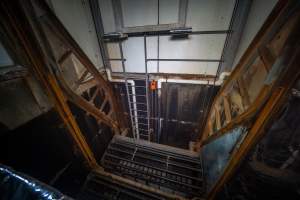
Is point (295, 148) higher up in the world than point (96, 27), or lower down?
lower down

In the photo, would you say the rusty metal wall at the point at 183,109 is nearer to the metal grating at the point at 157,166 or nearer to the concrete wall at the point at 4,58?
the metal grating at the point at 157,166

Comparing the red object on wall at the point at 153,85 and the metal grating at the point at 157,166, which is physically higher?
the red object on wall at the point at 153,85

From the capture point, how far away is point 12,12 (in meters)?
1.09

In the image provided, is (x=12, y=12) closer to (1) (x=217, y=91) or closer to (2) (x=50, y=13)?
(2) (x=50, y=13)

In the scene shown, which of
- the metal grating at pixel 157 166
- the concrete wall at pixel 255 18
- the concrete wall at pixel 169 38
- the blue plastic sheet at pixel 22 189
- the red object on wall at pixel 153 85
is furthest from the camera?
the red object on wall at pixel 153 85

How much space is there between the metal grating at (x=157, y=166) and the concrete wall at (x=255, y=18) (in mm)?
2296

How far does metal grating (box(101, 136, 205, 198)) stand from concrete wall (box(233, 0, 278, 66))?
2296 mm

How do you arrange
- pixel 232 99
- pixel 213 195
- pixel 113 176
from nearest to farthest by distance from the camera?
pixel 213 195 → pixel 232 99 → pixel 113 176

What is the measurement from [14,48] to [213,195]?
305cm

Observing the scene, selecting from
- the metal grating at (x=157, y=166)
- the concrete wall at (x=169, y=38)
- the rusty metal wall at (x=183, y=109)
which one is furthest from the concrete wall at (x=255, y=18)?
the metal grating at (x=157, y=166)

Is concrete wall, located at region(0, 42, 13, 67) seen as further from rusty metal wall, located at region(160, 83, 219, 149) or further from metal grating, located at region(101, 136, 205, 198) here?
rusty metal wall, located at region(160, 83, 219, 149)

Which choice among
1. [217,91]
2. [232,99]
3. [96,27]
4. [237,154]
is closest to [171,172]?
[237,154]

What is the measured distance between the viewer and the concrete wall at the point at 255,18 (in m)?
1.40

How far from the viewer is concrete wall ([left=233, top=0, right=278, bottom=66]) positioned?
1402 millimetres
